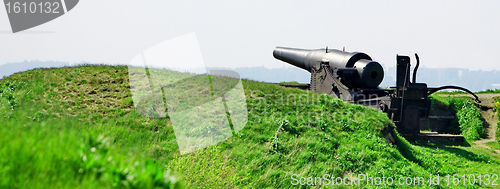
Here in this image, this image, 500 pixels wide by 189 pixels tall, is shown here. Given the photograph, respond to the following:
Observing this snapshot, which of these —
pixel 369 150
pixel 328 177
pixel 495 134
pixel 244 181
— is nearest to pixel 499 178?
pixel 369 150

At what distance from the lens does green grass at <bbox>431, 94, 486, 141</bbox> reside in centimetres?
1543

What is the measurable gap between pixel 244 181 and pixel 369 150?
132 inches

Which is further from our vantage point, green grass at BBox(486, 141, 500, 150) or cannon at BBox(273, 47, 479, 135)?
green grass at BBox(486, 141, 500, 150)

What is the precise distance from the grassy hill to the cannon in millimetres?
2024

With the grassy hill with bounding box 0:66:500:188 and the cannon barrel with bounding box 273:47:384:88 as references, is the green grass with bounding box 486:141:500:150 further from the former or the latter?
the cannon barrel with bounding box 273:47:384:88

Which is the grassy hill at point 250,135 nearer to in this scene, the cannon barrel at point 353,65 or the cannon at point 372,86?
the cannon at point 372,86

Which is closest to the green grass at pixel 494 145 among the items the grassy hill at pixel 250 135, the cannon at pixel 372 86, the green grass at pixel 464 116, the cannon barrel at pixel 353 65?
the green grass at pixel 464 116

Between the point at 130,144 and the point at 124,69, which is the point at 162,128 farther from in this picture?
the point at 124,69

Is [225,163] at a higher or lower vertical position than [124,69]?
lower

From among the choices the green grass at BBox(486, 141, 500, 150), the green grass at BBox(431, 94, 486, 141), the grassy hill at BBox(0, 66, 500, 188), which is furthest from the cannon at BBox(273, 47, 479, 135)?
the green grass at BBox(431, 94, 486, 141)

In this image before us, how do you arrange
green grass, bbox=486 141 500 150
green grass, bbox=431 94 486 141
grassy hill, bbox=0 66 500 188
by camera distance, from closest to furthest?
grassy hill, bbox=0 66 500 188
green grass, bbox=486 141 500 150
green grass, bbox=431 94 486 141

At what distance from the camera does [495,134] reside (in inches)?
605

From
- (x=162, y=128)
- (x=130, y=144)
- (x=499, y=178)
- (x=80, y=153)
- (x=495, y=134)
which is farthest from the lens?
(x=495, y=134)

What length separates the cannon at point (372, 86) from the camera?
12.4m
